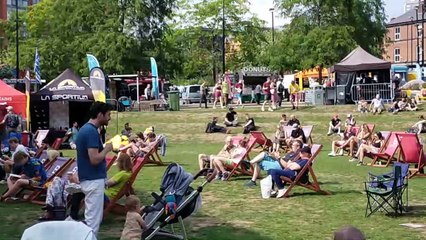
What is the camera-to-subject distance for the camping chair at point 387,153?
52.7 ft

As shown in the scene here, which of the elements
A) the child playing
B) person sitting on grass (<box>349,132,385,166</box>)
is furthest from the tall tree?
the child playing

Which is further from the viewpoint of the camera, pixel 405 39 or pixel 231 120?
pixel 405 39

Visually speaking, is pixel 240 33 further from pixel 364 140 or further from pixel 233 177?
pixel 233 177

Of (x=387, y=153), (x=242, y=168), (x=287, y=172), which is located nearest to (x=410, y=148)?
(x=387, y=153)

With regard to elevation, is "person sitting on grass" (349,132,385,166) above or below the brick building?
below

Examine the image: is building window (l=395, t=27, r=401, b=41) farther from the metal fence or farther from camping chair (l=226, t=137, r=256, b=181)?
camping chair (l=226, t=137, r=256, b=181)

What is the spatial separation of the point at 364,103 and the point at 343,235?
83.7 feet

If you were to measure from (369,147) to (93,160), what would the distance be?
1109 centimetres

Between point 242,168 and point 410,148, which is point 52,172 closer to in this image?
point 242,168

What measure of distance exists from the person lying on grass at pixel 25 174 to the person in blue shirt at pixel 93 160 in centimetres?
418

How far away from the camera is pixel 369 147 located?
16.7 meters

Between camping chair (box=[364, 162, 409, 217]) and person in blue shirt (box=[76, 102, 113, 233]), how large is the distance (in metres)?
4.02

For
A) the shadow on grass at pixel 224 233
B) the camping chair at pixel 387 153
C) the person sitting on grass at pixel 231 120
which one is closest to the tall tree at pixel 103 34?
the person sitting on grass at pixel 231 120

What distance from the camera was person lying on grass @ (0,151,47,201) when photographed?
36.2 feet
